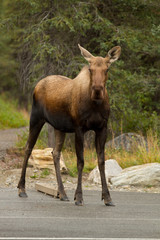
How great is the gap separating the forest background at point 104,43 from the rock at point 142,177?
13.8 feet

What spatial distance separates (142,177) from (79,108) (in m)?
3.54

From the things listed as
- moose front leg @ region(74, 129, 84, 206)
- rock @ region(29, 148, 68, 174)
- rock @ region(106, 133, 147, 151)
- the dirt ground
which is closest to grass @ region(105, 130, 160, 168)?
rock @ region(106, 133, 147, 151)

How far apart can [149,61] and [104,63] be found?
1062 centimetres

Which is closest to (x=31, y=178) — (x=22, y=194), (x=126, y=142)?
(x=22, y=194)

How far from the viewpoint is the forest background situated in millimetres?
16281

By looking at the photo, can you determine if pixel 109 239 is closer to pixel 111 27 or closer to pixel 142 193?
pixel 142 193

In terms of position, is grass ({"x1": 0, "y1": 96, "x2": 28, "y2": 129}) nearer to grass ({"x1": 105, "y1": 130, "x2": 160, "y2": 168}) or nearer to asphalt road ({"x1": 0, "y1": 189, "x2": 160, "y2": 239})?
grass ({"x1": 105, "y1": 130, "x2": 160, "y2": 168})

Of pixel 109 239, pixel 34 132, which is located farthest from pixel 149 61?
pixel 109 239

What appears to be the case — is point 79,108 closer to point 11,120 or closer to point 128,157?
point 128,157

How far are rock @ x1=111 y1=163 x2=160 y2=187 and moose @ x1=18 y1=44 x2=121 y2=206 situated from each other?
2.32 m

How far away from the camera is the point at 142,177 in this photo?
1177 cm

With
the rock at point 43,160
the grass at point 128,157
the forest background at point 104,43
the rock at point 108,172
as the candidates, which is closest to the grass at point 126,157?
the grass at point 128,157

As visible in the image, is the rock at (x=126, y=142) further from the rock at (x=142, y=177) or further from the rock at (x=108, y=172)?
the rock at (x=142, y=177)

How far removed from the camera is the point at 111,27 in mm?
16547
